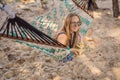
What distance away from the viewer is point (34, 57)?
3.50m

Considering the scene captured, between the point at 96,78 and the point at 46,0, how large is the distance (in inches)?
111

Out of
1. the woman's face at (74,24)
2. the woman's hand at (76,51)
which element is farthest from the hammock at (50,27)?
the woman's face at (74,24)

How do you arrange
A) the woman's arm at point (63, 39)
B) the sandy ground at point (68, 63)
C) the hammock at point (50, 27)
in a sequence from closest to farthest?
the hammock at point (50, 27), the sandy ground at point (68, 63), the woman's arm at point (63, 39)

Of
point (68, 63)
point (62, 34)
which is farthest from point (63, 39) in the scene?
point (68, 63)

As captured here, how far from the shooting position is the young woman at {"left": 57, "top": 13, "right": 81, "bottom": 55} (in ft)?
11.2

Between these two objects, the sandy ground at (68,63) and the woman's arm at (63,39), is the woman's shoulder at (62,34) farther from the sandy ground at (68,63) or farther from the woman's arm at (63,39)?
the sandy ground at (68,63)

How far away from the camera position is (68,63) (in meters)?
3.34

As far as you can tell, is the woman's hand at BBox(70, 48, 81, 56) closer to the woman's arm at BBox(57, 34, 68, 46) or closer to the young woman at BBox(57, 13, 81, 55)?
the young woman at BBox(57, 13, 81, 55)

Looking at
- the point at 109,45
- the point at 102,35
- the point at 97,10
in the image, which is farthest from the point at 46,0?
the point at 109,45

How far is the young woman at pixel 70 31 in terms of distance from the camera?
3400 millimetres

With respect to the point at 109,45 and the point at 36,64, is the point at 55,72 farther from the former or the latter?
the point at 109,45

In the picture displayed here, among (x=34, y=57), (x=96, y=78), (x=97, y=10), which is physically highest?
(x=97, y=10)

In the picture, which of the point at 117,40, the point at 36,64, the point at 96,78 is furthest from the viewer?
the point at 117,40

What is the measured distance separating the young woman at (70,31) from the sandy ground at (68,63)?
0.86 ft
